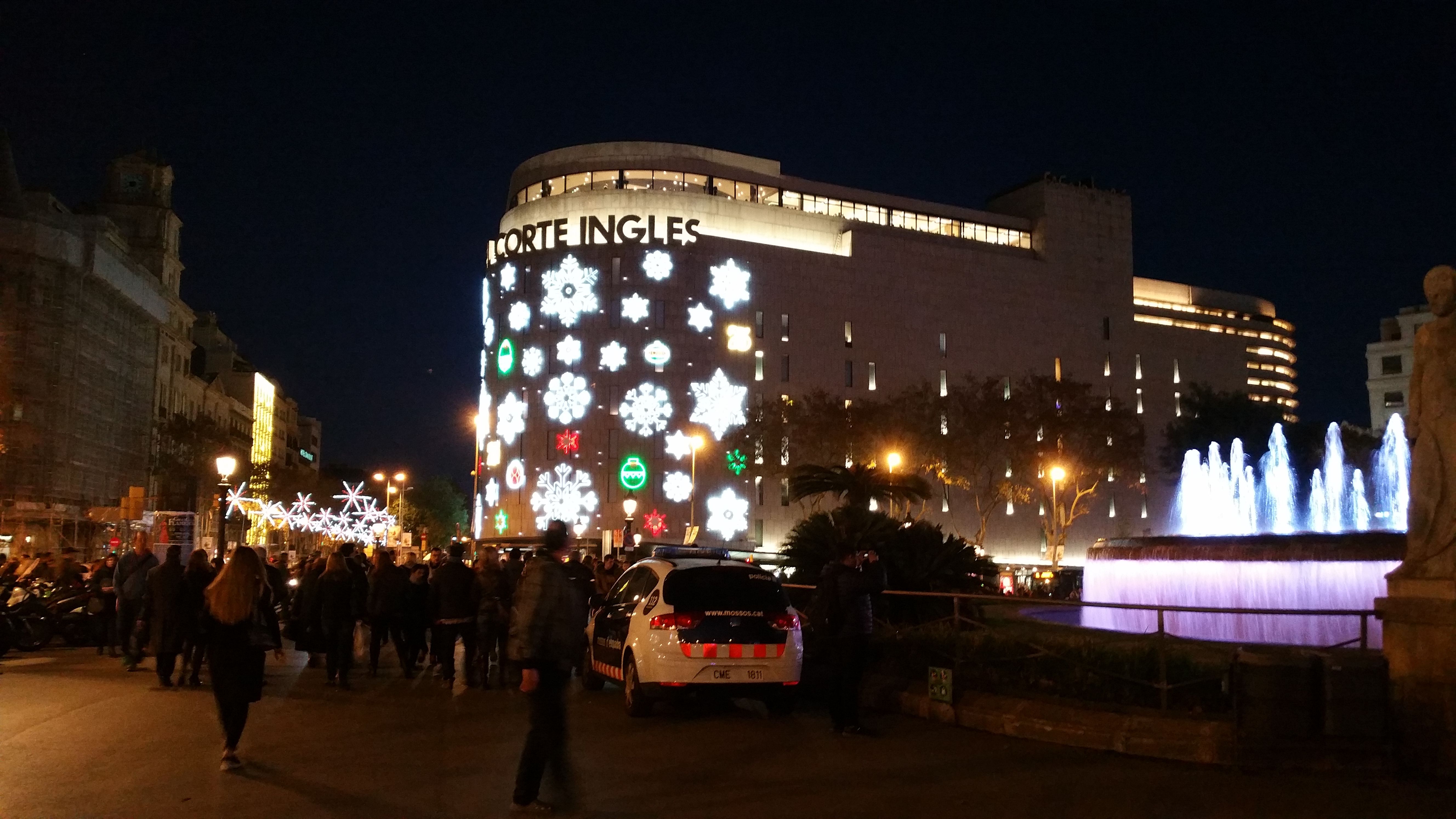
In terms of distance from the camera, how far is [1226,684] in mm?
10312

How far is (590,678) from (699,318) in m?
60.7

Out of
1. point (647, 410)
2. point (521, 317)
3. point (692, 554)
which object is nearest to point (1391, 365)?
point (647, 410)

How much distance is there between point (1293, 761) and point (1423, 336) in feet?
13.0

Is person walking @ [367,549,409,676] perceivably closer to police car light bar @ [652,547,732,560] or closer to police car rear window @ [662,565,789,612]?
police car light bar @ [652,547,732,560]

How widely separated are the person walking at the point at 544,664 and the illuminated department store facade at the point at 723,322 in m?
58.8

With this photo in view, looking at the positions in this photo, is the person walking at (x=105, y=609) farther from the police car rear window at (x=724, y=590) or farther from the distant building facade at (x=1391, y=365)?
the distant building facade at (x=1391, y=365)

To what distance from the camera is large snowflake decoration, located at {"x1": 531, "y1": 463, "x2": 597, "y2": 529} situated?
74.5m

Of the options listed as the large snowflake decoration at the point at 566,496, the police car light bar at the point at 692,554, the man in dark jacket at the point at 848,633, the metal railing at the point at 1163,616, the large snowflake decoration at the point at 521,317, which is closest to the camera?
the metal railing at the point at 1163,616

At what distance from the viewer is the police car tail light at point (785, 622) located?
12.9m

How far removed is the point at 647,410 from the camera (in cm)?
7412

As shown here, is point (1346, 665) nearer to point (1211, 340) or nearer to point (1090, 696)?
point (1090, 696)

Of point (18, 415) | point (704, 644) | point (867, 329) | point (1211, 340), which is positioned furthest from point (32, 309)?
point (1211, 340)

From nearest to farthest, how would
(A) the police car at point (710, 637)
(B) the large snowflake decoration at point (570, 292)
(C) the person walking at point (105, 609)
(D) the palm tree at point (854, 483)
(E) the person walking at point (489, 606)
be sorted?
(A) the police car at point (710, 637), (E) the person walking at point (489, 606), (C) the person walking at point (105, 609), (D) the palm tree at point (854, 483), (B) the large snowflake decoration at point (570, 292)

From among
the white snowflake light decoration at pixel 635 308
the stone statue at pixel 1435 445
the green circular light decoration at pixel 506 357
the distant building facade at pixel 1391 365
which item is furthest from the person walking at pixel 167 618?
the distant building facade at pixel 1391 365
